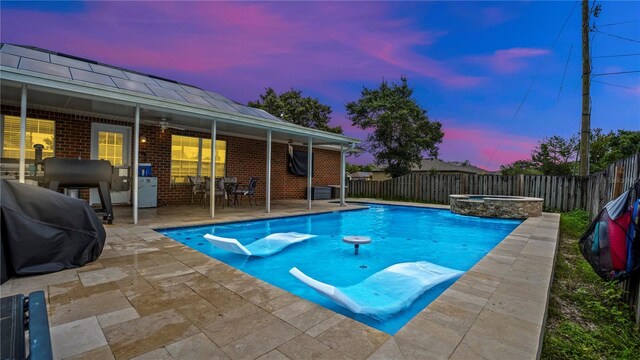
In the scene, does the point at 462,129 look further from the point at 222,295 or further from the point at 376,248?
the point at 222,295

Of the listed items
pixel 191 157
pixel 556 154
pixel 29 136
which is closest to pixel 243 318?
pixel 29 136

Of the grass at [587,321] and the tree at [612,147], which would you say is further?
the tree at [612,147]

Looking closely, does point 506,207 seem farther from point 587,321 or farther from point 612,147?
point 612,147

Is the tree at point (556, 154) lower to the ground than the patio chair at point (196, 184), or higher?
higher

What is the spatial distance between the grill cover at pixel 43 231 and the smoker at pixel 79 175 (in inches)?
79.6

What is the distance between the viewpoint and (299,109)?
22500 mm

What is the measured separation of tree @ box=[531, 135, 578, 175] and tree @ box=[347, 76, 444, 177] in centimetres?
1477

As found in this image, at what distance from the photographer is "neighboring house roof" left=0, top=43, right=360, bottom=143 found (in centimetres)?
433

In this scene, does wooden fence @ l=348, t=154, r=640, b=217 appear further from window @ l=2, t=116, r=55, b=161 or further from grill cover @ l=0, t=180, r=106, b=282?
window @ l=2, t=116, r=55, b=161

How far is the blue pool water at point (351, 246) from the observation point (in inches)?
135

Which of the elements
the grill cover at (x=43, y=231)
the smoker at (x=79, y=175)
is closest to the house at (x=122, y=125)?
the smoker at (x=79, y=175)

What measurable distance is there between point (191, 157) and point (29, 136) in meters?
3.52

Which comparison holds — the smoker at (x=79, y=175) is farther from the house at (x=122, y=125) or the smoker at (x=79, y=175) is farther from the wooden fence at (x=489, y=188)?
the wooden fence at (x=489, y=188)

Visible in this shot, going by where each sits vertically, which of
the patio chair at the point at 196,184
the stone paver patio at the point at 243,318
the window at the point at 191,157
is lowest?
the stone paver patio at the point at 243,318
